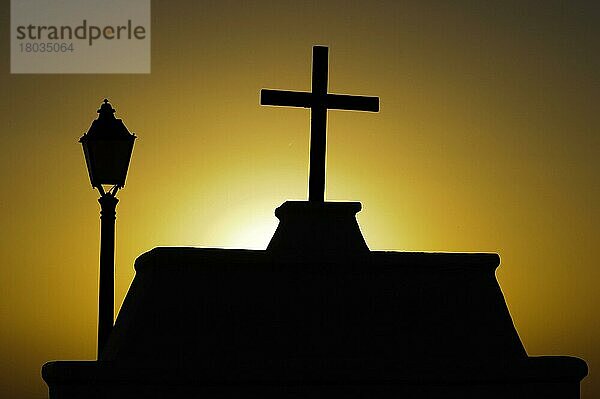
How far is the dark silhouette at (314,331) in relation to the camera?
8.14 metres

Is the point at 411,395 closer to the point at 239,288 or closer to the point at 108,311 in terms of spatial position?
the point at 239,288

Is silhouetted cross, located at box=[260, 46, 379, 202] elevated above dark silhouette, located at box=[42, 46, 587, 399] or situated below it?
above

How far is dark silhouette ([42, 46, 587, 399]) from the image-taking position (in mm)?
8141

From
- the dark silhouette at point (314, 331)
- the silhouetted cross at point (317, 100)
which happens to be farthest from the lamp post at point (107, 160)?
the silhouetted cross at point (317, 100)

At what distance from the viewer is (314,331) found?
843cm

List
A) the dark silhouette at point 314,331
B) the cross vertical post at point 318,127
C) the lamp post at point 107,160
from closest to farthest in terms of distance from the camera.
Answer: the dark silhouette at point 314,331 < the lamp post at point 107,160 < the cross vertical post at point 318,127

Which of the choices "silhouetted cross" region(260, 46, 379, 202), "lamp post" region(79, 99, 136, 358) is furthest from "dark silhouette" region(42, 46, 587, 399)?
"silhouetted cross" region(260, 46, 379, 202)

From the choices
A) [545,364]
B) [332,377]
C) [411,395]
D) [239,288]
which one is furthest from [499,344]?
[239,288]

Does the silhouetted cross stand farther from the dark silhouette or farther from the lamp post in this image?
the lamp post

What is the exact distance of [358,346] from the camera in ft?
27.7

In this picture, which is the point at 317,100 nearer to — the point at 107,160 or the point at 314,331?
the point at 107,160

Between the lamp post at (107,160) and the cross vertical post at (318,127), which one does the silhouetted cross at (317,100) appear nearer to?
the cross vertical post at (318,127)

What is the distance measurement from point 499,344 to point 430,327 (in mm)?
614

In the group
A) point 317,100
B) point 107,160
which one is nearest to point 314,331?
point 107,160
